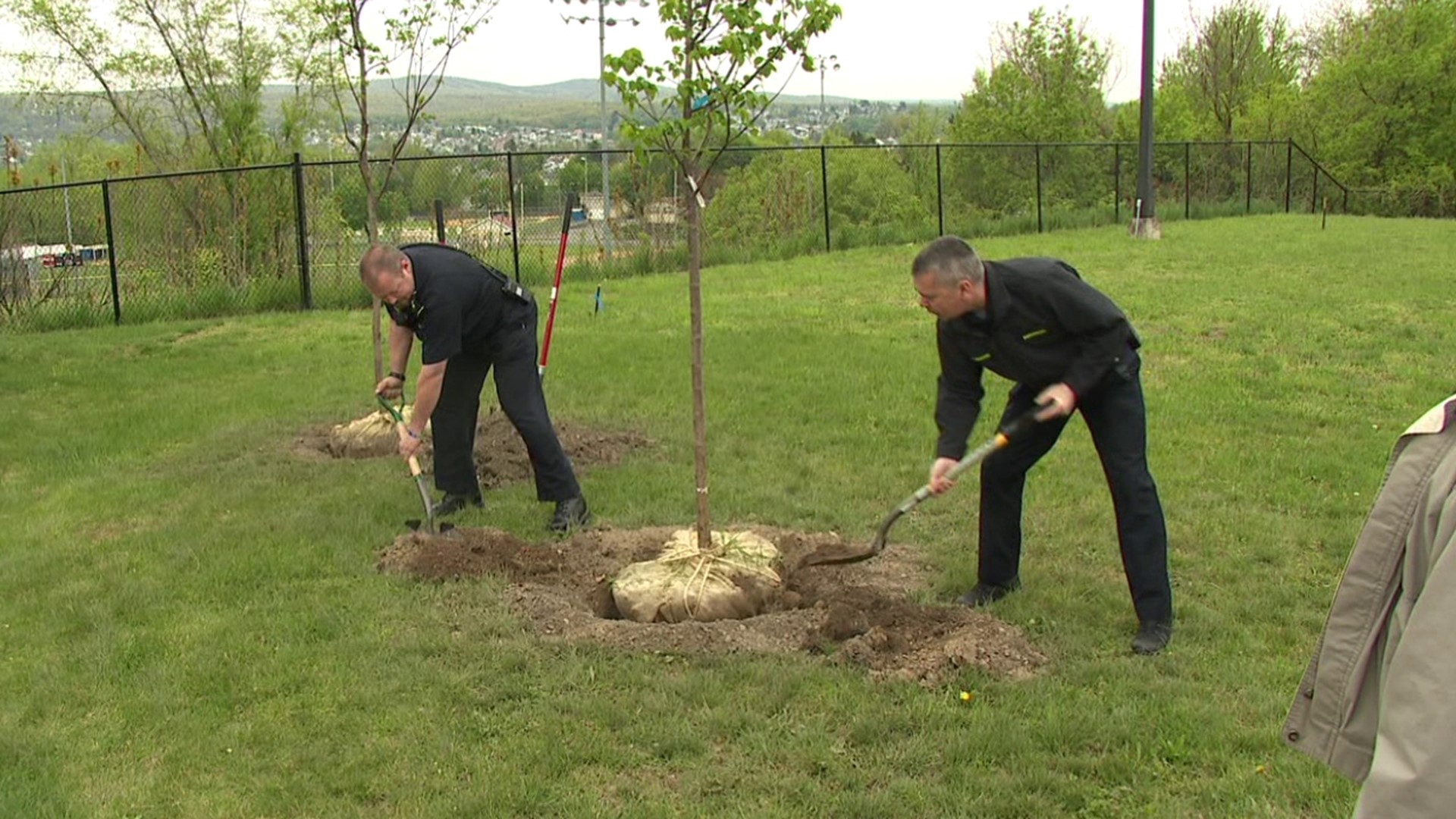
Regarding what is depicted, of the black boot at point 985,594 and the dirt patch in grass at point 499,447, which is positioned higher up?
the dirt patch in grass at point 499,447

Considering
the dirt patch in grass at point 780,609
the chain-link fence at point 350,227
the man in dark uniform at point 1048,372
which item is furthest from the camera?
the chain-link fence at point 350,227

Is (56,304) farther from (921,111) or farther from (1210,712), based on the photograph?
(921,111)

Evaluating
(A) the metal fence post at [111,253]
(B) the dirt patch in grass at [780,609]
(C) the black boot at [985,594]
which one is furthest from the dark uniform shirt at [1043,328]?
(A) the metal fence post at [111,253]

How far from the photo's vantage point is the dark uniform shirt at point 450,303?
5422mm

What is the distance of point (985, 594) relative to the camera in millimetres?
4859

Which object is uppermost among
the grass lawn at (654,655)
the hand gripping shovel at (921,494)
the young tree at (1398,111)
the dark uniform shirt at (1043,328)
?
the young tree at (1398,111)

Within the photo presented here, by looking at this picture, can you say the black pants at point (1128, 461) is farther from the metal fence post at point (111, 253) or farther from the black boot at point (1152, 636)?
the metal fence post at point (111, 253)

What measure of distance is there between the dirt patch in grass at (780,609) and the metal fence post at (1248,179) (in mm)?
24663

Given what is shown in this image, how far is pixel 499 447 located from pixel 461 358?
4.10 ft

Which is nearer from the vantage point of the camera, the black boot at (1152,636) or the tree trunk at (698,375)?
the black boot at (1152,636)

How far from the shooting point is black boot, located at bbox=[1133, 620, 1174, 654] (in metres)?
4.31

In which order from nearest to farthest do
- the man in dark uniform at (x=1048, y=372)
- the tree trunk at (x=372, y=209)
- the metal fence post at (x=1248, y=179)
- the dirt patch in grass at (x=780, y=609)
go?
the man in dark uniform at (x=1048, y=372)
the dirt patch in grass at (x=780, y=609)
the tree trunk at (x=372, y=209)
the metal fence post at (x=1248, y=179)

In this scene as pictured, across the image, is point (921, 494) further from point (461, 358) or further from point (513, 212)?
point (513, 212)

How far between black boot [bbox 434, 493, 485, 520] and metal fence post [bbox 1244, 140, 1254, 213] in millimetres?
24609
